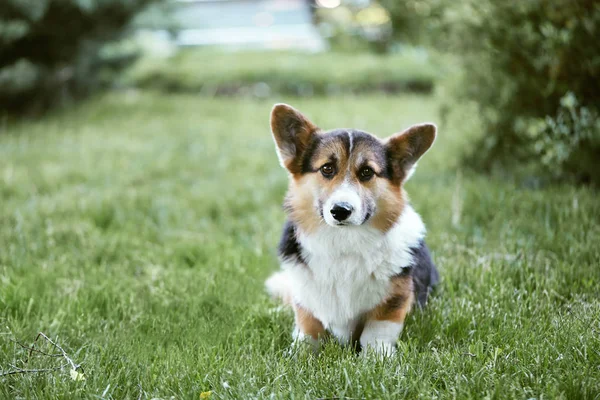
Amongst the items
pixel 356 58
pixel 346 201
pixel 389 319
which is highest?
pixel 346 201

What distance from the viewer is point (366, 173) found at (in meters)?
2.94

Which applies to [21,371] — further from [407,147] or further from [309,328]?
[407,147]

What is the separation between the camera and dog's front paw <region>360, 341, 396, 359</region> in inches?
104

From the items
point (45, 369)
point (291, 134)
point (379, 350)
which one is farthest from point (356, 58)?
point (45, 369)

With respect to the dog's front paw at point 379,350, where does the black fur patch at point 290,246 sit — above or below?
above

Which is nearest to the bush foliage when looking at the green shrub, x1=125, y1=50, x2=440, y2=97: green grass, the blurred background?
the blurred background

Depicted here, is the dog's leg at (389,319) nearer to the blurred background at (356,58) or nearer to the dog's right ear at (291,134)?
the dog's right ear at (291,134)

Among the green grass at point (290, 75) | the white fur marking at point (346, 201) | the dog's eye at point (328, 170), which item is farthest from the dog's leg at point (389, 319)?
the green grass at point (290, 75)

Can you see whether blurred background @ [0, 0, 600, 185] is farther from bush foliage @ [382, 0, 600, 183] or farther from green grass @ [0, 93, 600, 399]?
green grass @ [0, 93, 600, 399]

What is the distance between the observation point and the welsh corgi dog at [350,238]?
285 centimetres

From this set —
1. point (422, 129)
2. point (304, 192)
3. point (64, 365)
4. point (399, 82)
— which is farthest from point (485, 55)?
point (399, 82)

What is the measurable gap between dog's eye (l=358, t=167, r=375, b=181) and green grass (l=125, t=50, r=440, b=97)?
742 centimetres

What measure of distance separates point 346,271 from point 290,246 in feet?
1.08

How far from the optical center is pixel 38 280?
11.8ft
